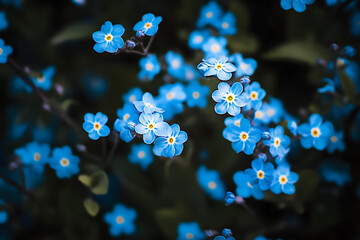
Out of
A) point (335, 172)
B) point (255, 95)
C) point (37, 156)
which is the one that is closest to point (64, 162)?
point (37, 156)

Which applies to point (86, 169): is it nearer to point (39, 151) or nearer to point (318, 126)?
point (39, 151)

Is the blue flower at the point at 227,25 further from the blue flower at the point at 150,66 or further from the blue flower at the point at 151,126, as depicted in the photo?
the blue flower at the point at 151,126

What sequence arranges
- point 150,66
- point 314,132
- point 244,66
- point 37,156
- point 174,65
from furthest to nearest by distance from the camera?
point 174,65
point 37,156
point 150,66
point 244,66
point 314,132

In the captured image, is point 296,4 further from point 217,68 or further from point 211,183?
point 211,183

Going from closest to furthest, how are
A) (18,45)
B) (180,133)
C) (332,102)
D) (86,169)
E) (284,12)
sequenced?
(180,133)
(86,169)
(332,102)
(284,12)
(18,45)

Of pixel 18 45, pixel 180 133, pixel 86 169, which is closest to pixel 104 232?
pixel 86 169
